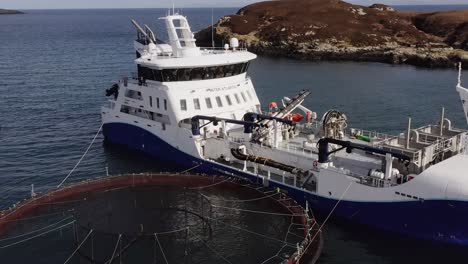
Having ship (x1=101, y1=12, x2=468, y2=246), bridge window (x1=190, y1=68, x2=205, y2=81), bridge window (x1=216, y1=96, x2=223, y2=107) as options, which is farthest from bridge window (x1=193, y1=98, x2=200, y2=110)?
bridge window (x1=190, y1=68, x2=205, y2=81)

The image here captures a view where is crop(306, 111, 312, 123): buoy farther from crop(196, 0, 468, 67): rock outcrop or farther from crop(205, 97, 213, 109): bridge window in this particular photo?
crop(196, 0, 468, 67): rock outcrop

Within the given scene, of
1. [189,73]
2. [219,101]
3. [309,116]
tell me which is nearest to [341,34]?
[309,116]

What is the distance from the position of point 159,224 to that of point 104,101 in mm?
38713

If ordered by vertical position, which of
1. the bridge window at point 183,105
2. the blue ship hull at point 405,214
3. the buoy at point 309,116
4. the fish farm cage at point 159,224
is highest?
the bridge window at point 183,105

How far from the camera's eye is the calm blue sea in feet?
72.8

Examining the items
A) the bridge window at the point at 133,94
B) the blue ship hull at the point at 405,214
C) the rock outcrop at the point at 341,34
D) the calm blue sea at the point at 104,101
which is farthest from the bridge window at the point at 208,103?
the rock outcrop at the point at 341,34

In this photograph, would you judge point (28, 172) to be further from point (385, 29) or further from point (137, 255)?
point (385, 29)

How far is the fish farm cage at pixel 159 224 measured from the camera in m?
15.9

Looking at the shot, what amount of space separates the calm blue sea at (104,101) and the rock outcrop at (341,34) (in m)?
7.38

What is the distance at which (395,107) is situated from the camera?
167 ft

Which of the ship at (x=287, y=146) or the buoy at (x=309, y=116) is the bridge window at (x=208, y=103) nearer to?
the ship at (x=287, y=146)

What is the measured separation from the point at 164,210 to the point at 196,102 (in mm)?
12329

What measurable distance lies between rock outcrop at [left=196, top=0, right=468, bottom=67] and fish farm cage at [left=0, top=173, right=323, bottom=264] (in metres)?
72.2

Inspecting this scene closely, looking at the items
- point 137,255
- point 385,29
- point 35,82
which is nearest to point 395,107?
point 137,255
